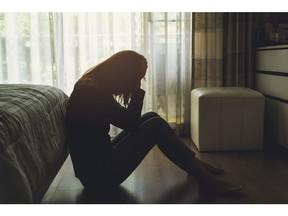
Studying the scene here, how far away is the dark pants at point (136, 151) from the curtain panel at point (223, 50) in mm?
1469

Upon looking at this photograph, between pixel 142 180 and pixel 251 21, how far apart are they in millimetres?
1900

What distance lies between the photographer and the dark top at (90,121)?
1.60m

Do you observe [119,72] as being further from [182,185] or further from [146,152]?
[182,185]

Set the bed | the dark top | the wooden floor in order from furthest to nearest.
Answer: the wooden floor < the dark top < the bed

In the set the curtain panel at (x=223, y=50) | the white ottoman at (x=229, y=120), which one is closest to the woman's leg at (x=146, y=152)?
the white ottoman at (x=229, y=120)

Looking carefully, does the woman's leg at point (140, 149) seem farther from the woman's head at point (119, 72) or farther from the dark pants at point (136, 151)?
the woman's head at point (119, 72)

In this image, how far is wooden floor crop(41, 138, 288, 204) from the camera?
1759 millimetres

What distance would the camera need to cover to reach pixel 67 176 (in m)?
2.18

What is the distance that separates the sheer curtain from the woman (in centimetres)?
132

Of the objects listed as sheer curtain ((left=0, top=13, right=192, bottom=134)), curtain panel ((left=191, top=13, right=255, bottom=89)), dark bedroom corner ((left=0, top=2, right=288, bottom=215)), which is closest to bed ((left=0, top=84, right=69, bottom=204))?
dark bedroom corner ((left=0, top=2, right=288, bottom=215))

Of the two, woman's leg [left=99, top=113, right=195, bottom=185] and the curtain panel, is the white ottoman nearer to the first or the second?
the curtain panel

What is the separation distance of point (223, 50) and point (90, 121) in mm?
1895

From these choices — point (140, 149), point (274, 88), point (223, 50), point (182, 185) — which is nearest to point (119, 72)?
point (140, 149)

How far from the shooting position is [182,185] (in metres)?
1.96
